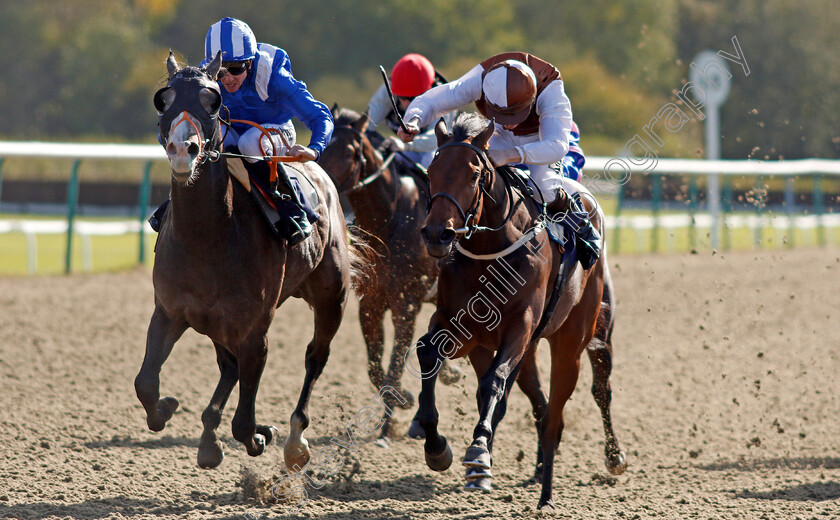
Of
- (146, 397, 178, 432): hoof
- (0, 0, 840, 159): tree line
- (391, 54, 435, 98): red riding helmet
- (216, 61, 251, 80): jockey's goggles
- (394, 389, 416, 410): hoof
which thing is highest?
(0, 0, 840, 159): tree line

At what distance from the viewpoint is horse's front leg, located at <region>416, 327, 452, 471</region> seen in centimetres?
398

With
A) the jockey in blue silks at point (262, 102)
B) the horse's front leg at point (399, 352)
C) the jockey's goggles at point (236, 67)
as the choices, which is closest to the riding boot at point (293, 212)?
the jockey in blue silks at point (262, 102)

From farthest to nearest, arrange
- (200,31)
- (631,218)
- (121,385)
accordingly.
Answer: (200,31) → (631,218) → (121,385)

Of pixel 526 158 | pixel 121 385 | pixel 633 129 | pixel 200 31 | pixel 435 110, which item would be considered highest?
pixel 200 31

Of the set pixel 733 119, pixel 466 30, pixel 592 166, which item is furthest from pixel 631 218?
pixel 466 30

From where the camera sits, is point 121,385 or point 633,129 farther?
point 633,129

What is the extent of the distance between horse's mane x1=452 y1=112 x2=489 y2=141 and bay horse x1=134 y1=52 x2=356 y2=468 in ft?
2.99

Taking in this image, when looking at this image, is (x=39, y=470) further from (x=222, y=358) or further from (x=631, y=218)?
(x=631, y=218)

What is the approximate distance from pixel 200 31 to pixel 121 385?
27878 mm

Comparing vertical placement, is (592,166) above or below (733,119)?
below

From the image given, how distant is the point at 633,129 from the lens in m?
28.8

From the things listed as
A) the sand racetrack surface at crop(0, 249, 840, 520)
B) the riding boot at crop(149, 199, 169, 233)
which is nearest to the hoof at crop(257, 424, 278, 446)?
the sand racetrack surface at crop(0, 249, 840, 520)

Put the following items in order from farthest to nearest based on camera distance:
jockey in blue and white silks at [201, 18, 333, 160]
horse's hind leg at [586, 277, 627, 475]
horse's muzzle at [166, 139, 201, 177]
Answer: horse's hind leg at [586, 277, 627, 475] → jockey in blue and white silks at [201, 18, 333, 160] → horse's muzzle at [166, 139, 201, 177]

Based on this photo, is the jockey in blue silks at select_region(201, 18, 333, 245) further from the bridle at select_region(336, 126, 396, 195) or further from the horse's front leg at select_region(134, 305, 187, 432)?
the bridle at select_region(336, 126, 396, 195)
